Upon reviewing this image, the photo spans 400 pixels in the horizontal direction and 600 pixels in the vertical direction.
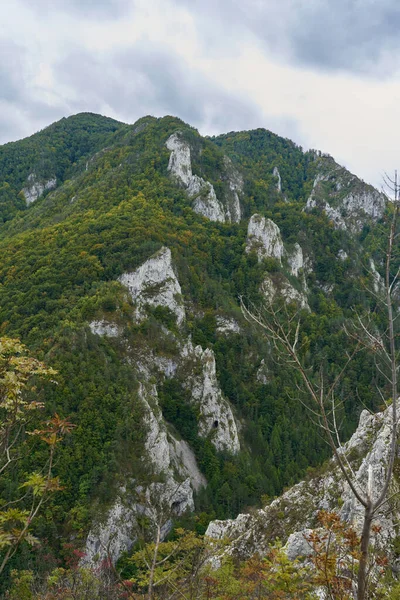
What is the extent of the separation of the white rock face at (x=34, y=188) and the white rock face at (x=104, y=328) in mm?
93889

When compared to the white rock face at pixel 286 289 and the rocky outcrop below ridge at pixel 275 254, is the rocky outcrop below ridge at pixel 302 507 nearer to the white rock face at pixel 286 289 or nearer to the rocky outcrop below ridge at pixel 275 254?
the white rock face at pixel 286 289

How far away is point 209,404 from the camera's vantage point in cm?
6156

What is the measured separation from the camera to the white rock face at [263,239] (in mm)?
103938

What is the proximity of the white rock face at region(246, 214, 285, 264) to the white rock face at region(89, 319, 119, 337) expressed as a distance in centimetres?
5634

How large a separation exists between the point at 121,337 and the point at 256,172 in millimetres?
132849

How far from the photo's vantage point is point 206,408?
61250 millimetres

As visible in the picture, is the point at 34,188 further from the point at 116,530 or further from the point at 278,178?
the point at 116,530

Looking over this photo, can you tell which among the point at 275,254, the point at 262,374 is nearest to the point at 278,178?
the point at 275,254

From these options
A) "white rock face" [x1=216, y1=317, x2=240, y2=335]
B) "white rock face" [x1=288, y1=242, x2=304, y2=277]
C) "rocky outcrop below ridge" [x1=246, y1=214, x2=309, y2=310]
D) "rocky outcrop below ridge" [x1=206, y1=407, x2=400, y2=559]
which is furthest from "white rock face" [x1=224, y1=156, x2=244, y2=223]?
"rocky outcrop below ridge" [x1=206, y1=407, x2=400, y2=559]

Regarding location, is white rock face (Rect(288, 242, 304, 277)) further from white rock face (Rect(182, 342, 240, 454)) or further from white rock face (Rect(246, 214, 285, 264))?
white rock face (Rect(182, 342, 240, 454))

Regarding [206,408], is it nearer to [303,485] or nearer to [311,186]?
[303,485]

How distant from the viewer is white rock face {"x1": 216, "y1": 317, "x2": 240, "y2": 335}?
7850cm

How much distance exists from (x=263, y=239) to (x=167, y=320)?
49679mm

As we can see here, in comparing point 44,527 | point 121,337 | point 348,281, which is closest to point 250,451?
point 121,337
